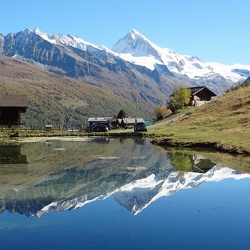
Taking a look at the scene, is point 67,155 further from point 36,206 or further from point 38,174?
point 36,206

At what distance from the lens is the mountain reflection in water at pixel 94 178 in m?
26.0

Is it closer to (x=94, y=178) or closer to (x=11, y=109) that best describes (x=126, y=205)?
(x=94, y=178)

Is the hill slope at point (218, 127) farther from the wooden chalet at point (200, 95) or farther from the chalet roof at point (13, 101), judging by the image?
the chalet roof at point (13, 101)

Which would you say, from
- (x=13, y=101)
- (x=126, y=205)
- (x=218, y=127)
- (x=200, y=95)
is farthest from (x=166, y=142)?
(x=200, y=95)

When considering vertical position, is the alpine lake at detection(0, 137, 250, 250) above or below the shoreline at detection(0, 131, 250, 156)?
below

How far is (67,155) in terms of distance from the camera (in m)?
54.5

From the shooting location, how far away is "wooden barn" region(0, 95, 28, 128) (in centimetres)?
10588

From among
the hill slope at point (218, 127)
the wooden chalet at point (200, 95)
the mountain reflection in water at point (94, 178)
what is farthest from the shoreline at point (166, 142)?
the wooden chalet at point (200, 95)

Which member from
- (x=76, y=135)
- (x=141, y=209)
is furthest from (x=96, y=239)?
(x=76, y=135)

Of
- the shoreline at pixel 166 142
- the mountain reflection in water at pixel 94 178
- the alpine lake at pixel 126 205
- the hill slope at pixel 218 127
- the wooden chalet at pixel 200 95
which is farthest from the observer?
the wooden chalet at pixel 200 95

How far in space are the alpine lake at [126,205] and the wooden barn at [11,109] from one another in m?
64.0

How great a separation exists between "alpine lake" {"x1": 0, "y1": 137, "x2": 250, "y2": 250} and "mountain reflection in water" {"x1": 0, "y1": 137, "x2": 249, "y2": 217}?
7 cm

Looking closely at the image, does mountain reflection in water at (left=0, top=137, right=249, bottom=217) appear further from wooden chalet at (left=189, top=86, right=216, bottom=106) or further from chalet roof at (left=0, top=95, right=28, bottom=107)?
wooden chalet at (left=189, top=86, right=216, bottom=106)


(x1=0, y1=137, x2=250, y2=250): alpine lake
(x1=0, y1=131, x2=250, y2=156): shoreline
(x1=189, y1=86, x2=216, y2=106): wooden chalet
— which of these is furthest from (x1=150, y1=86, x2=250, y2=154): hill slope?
(x1=189, y1=86, x2=216, y2=106): wooden chalet
